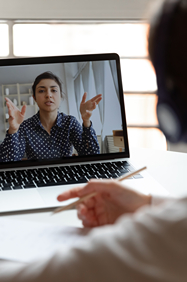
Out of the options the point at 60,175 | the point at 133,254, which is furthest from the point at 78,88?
the point at 133,254

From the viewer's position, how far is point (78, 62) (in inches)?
35.4

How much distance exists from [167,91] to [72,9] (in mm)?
2057

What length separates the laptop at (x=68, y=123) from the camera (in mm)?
830

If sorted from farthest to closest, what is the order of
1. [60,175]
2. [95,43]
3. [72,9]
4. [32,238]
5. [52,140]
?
[95,43], [72,9], [52,140], [60,175], [32,238]

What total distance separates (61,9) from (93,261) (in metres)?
2.19

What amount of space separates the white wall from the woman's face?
1.48m

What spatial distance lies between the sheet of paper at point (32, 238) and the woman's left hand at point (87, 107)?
0.43 m

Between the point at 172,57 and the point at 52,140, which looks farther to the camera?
the point at 52,140

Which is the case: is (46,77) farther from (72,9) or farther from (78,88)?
(72,9)

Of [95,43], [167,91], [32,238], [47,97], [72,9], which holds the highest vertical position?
[72,9]

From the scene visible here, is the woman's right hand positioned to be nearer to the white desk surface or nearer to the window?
the white desk surface

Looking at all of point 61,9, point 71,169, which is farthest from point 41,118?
point 61,9

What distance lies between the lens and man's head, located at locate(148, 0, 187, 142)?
31 cm

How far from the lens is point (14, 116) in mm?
861
